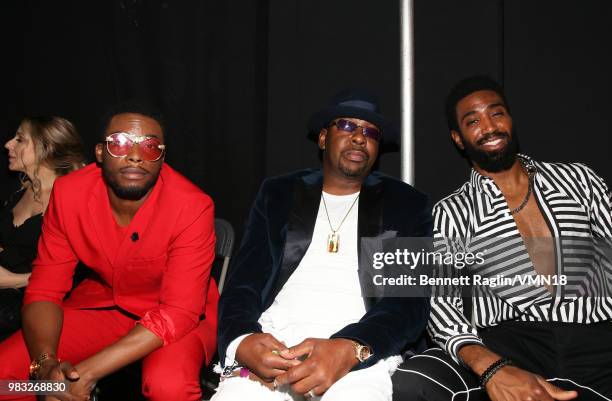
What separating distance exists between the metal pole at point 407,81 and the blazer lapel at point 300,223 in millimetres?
568

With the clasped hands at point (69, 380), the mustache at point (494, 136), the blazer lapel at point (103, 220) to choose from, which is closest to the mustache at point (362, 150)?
the mustache at point (494, 136)

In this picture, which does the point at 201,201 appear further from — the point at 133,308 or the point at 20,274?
the point at 20,274

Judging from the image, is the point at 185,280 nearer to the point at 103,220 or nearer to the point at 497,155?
the point at 103,220

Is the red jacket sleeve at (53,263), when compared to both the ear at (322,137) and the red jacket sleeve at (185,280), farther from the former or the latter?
the ear at (322,137)

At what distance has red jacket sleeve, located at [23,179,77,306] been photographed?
8.37 ft

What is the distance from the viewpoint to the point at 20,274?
3.10 meters

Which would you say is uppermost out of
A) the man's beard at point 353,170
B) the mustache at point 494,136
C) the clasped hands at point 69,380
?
the mustache at point 494,136

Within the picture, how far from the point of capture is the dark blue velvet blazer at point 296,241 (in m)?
2.38

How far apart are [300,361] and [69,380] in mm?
906

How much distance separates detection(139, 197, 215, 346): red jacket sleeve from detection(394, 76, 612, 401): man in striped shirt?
922mm

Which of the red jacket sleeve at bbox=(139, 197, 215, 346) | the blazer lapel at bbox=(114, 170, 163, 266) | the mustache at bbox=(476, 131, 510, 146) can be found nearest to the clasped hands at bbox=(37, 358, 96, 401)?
the red jacket sleeve at bbox=(139, 197, 215, 346)

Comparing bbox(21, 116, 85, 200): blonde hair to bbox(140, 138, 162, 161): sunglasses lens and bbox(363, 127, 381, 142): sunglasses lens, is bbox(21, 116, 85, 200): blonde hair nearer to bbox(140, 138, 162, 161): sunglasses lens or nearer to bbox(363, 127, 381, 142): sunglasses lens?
bbox(140, 138, 162, 161): sunglasses lens

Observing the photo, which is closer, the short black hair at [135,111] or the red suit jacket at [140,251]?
the red suit jacket at [140,251]

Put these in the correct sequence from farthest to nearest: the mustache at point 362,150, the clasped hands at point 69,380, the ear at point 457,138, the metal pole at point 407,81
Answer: the metal pole at point 407,81 → the ear at point 457,138 → the mustache at point 362,150 → the clasped hands at point 69,380
